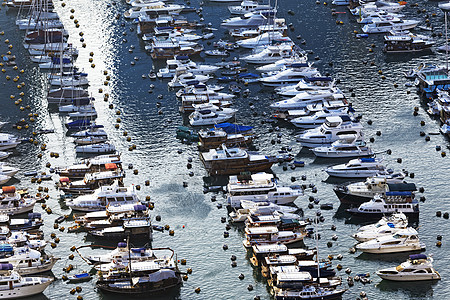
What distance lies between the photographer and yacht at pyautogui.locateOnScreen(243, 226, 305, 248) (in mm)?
136375

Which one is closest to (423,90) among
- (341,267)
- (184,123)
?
(184,123)

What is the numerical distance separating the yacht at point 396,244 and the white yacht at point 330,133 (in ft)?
111

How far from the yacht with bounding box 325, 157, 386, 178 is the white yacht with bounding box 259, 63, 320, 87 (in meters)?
40.3

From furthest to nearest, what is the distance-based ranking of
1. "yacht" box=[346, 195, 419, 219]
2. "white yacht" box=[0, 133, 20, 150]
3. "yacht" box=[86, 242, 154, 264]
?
"white yacht" box=[0, 133, 20, 150] < "yacht" box=[346, 195, 419, 219] < "yacht" box=[86, 242, 154, 264]

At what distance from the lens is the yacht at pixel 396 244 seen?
134 m

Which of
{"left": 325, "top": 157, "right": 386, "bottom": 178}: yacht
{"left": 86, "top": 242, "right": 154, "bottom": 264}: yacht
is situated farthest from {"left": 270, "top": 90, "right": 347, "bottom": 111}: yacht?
{"left": 86, "top": 242, "right": 154, "bottom": 264}: yacht

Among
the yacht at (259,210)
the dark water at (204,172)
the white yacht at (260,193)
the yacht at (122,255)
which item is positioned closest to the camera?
the dark water at (204,172)

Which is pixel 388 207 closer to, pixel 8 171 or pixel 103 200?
pixel 103 200

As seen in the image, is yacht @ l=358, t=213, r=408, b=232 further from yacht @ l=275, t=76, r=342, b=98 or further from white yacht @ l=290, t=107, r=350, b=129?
yacht @ l=275, t=76, r=342, b=98

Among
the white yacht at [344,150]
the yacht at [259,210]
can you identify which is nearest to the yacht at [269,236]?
the yacht at [259,210]

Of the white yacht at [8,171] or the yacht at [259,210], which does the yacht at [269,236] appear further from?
the white yacht at [8,171]

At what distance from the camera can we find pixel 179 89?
632ft

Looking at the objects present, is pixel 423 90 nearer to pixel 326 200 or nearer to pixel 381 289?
pixel 326 200

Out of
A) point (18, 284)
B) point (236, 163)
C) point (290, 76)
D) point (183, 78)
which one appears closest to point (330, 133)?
point (236, 163)
